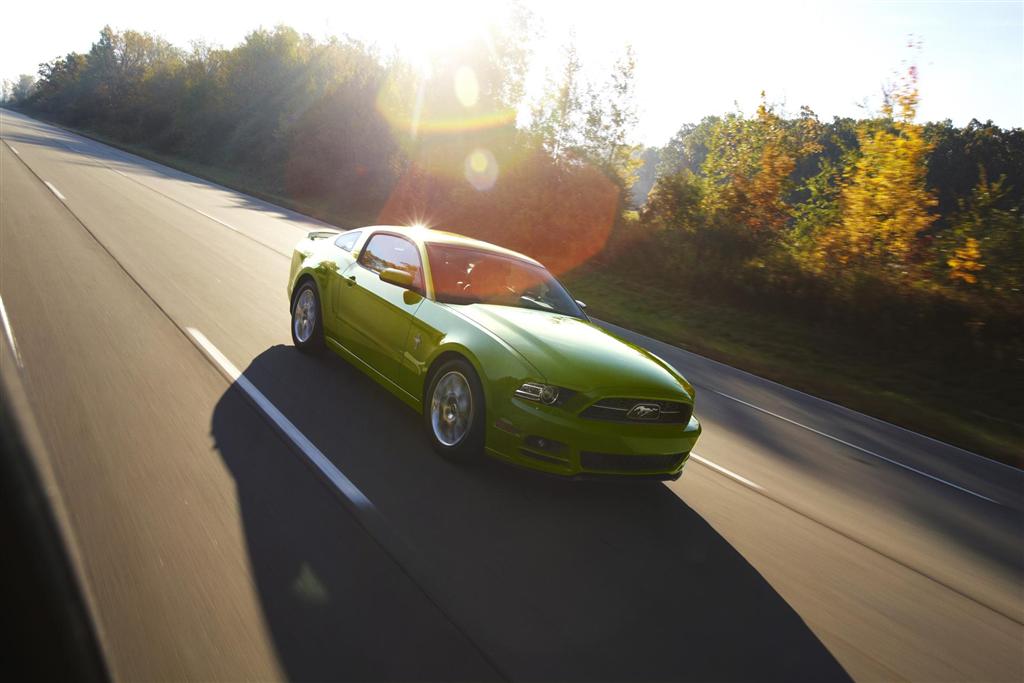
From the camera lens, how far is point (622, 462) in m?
4.55

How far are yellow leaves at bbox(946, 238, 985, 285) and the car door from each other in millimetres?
13517

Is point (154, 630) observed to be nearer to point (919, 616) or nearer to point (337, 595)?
point (337, 595)

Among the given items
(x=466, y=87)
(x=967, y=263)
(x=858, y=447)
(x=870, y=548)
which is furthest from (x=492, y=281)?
(x=466, y=87)

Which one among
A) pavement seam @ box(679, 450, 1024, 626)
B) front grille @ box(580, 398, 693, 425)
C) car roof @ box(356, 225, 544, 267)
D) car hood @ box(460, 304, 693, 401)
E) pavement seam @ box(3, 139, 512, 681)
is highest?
car roof @ box(356, 225, 544, 267)

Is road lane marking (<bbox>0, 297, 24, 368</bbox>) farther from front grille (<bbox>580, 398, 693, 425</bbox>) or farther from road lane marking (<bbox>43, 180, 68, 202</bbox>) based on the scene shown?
road lane marking (<bbox>43, 180, 68, 202</bbox>)

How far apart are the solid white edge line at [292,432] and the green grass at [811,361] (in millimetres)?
9345

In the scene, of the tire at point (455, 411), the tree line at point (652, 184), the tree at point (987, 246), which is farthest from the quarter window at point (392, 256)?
the tree at point (987, 246)

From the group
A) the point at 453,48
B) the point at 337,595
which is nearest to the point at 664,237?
the point at 337,595

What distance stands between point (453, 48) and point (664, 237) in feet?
83.4

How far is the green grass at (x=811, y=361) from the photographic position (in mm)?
11039

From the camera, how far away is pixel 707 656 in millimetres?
3205

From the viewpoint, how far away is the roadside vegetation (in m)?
13.9

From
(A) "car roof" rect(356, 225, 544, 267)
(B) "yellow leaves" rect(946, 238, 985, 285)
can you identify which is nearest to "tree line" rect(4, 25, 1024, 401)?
(B) "yellow leaves" rect(946, 238, 985, 285)

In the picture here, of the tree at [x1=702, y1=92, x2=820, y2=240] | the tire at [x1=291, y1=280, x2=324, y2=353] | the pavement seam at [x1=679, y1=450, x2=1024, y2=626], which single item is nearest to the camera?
the pavement seam at [x1=679, y1=450, x2=1024, y2=626]
